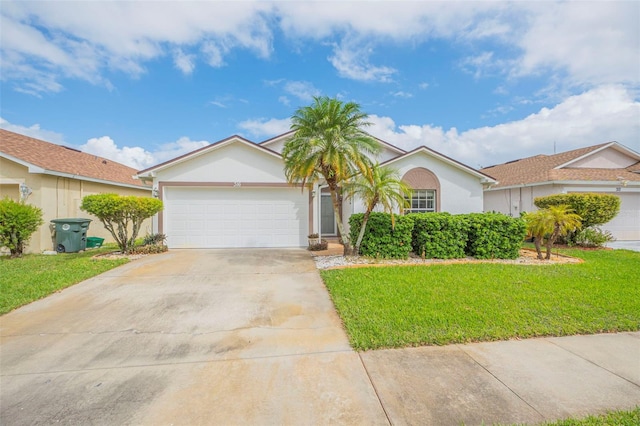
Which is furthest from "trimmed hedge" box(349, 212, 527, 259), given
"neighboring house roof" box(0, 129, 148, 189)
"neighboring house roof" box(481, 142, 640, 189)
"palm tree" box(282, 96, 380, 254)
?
"neighboring house roof" box(0, 129, 148, 189)

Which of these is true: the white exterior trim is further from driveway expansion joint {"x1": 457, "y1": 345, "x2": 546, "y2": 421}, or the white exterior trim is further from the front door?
driveway expansion joint {"x1": 457, "y1": 345, "x2": 546, "y2": 421}

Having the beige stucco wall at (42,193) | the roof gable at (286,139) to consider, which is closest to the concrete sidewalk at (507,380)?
the roof gable at (286,139)

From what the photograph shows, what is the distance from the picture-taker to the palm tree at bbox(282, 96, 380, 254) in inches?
318

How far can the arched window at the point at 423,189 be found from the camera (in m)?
13.4

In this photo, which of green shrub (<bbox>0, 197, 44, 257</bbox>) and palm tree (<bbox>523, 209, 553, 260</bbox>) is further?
green shrub (<bbox>0, 197, 44, 257</bbox>)

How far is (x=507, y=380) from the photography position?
3.06 metres

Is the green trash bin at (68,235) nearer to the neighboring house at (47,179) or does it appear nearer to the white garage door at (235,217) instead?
the neighboring house at (47,179)

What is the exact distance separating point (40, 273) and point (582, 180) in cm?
2134

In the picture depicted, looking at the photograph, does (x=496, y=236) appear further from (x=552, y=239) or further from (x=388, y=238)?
(x=388, y=238)

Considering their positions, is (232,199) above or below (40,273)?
above

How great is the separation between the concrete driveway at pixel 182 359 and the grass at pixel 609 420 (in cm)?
163

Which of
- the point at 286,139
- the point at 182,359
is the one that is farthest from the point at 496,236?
the point at 286,139

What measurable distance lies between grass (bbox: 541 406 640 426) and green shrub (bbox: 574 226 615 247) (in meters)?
12.4

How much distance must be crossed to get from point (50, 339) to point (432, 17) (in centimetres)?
1253
